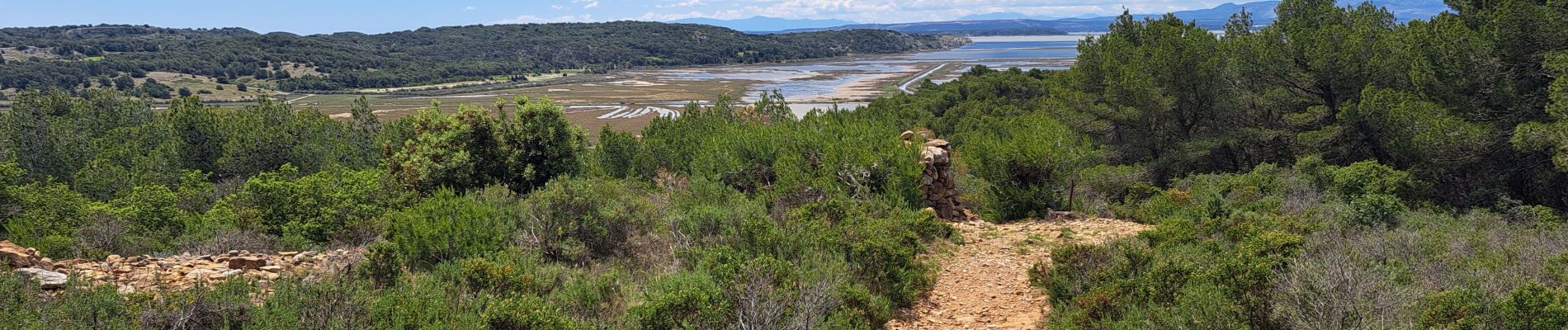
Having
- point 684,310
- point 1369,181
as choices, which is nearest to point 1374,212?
point 1369,181

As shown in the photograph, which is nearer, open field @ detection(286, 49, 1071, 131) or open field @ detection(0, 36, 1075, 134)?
open field @ detection(286, 49, 1071, 131)

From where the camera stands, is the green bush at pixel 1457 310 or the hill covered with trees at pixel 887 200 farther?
the hill covered with trees at pixel 887 200

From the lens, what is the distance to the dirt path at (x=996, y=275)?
887 cm

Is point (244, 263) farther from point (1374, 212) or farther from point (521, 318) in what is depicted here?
point (1374, 212)

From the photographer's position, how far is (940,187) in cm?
1652

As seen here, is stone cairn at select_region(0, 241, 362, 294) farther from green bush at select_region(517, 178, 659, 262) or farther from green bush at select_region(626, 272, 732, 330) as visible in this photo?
green bush at select_region(626, 272, 732, 330)

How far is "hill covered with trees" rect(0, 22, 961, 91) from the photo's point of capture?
351 ft

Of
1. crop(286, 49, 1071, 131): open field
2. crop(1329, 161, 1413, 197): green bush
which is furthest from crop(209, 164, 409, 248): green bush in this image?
crop(286, 49, 1071, 131): open field

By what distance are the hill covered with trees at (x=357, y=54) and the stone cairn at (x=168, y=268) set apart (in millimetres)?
97572

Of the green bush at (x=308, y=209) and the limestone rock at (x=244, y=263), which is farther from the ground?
the limestone rock at (x=244, y=263)

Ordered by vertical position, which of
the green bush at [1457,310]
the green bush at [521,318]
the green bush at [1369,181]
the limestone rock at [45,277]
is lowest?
the green bush at [1369,181]

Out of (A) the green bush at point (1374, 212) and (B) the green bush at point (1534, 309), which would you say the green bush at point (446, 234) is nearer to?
(B) the green bush at point (1534, 309)

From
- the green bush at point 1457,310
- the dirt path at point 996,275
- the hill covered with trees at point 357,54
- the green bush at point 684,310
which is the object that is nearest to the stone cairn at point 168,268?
the green bush at point 684,310

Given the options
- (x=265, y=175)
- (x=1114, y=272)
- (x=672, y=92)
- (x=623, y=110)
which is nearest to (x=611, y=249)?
(x=1114, y=272)
